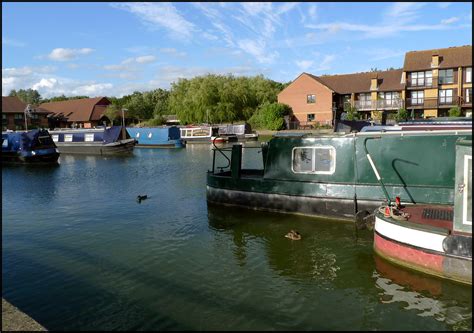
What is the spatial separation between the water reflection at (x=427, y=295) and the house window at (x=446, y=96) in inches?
1977

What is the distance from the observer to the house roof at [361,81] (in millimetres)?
57069

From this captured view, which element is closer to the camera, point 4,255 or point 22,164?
point 4,255

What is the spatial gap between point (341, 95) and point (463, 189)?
2157 inches

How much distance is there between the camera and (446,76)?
52.8 metres

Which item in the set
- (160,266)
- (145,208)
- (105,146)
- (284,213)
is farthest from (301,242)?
(105,146)

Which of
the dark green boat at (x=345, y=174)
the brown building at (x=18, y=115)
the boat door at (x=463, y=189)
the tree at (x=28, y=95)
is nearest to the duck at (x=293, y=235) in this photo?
the dark green boat at (x=345, y=174)

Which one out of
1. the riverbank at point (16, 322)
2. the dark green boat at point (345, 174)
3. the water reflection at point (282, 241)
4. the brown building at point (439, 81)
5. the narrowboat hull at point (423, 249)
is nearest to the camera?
the riverbank at point (16, 322)

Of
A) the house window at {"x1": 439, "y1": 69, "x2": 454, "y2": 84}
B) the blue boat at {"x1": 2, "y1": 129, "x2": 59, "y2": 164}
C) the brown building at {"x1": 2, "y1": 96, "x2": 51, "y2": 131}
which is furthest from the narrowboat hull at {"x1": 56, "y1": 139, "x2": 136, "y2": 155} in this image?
the house window at {"x1": 439, "y1": 69, "x2": 454, "y2": 84}

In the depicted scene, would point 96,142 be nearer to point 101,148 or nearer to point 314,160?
point 101,148

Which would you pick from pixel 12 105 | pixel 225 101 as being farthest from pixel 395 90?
pixel 12 105

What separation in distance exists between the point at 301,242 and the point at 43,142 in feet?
98.1

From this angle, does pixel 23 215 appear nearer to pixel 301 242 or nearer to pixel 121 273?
pixel 121 273

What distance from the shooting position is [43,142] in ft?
115

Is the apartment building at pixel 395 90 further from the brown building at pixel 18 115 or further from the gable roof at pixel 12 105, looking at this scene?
the gable roof at pixel 12 105
